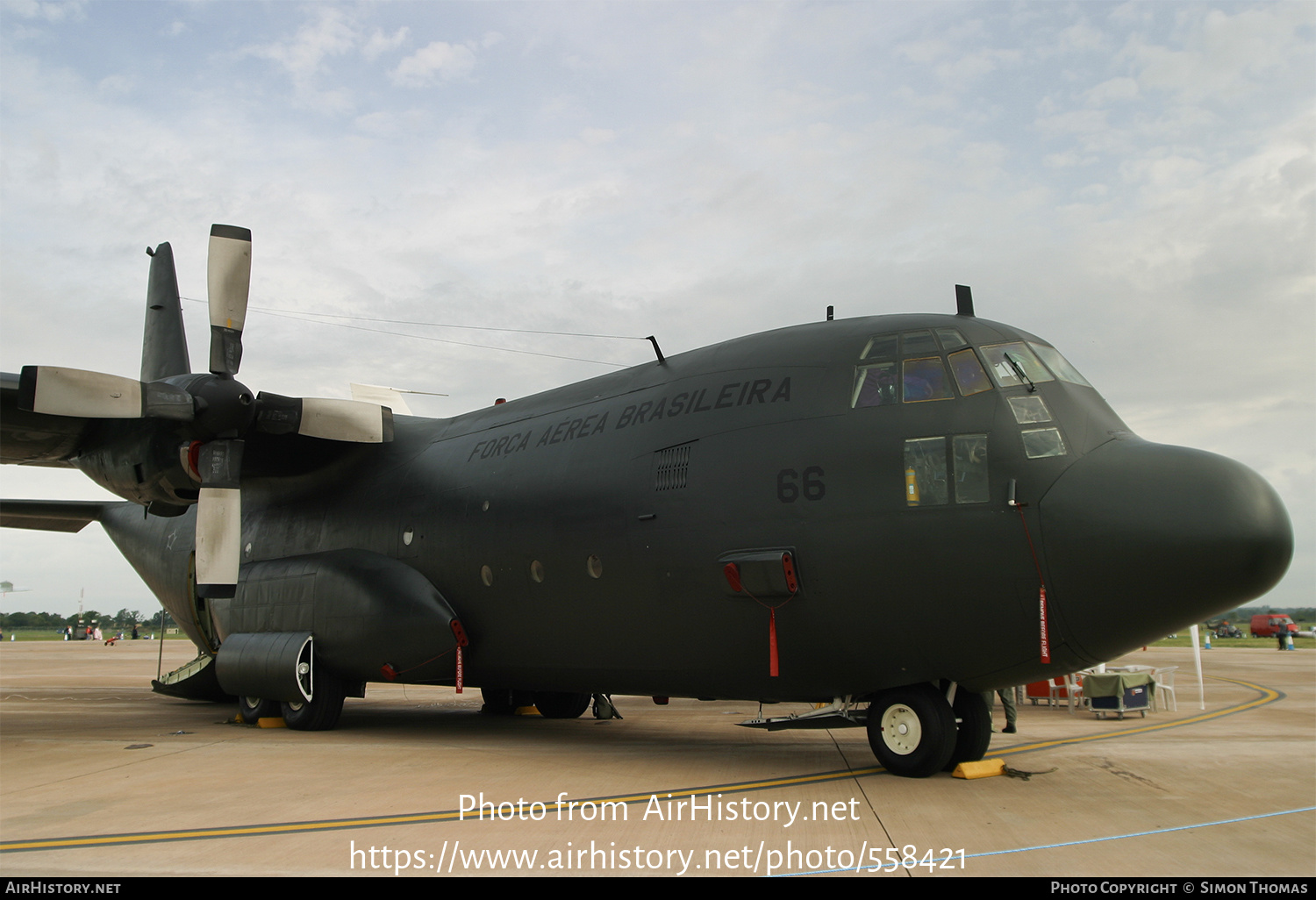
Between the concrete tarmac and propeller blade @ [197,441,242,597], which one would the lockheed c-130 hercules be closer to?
propeller blade @ [197,441,242,597]

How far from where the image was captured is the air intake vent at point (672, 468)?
9.94 metres

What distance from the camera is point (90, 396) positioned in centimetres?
1109

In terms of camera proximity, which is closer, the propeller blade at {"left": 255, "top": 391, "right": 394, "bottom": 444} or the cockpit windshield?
the cockpit windshield

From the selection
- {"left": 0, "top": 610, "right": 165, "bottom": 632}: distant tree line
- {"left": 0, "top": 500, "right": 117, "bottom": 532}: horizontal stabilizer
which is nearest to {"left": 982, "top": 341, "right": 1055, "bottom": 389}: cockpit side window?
{"left": 0, "top": 500, "right": 117, "bottom": 532}: horizontal stabilizer

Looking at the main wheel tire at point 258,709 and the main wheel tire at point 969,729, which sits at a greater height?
the main wheel tire at point 969,729

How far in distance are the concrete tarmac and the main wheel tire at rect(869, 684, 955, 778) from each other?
0.20 m

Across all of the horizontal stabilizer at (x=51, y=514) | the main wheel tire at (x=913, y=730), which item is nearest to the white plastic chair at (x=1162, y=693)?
the main wheel tire at (x=913, y=730)

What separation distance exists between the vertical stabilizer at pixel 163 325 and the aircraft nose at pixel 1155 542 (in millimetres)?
14356

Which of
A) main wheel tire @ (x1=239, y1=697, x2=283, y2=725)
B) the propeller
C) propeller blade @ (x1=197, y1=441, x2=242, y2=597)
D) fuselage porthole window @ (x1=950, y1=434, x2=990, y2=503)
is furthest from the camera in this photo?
main wheel tire @ (x1=239, y1=697, x2=283, y2=725)

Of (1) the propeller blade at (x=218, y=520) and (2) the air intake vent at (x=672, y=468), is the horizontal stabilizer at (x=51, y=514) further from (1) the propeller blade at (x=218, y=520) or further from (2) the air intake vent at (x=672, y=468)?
(2) the air intake vent at (x=672, y=468)

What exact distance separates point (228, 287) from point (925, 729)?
10.9 metres

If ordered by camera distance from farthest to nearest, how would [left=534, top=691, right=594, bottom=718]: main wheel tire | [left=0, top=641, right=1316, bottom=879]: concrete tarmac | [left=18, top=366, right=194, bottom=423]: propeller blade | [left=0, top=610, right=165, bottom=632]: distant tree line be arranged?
1. [left=0, top=610, right=165, bottom=632]: distant tree line
2. [left=534, top=691, right=594, bottom=718]: main wheel tire
3. [left=18, top=366, right=194, bottom=423]: propeller blade
4. [left=0, top=641, right=1316, bottom=879]: concrete tarmac

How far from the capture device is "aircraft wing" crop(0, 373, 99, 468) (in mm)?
11555

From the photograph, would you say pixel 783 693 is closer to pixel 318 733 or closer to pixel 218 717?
pixel 318 733
